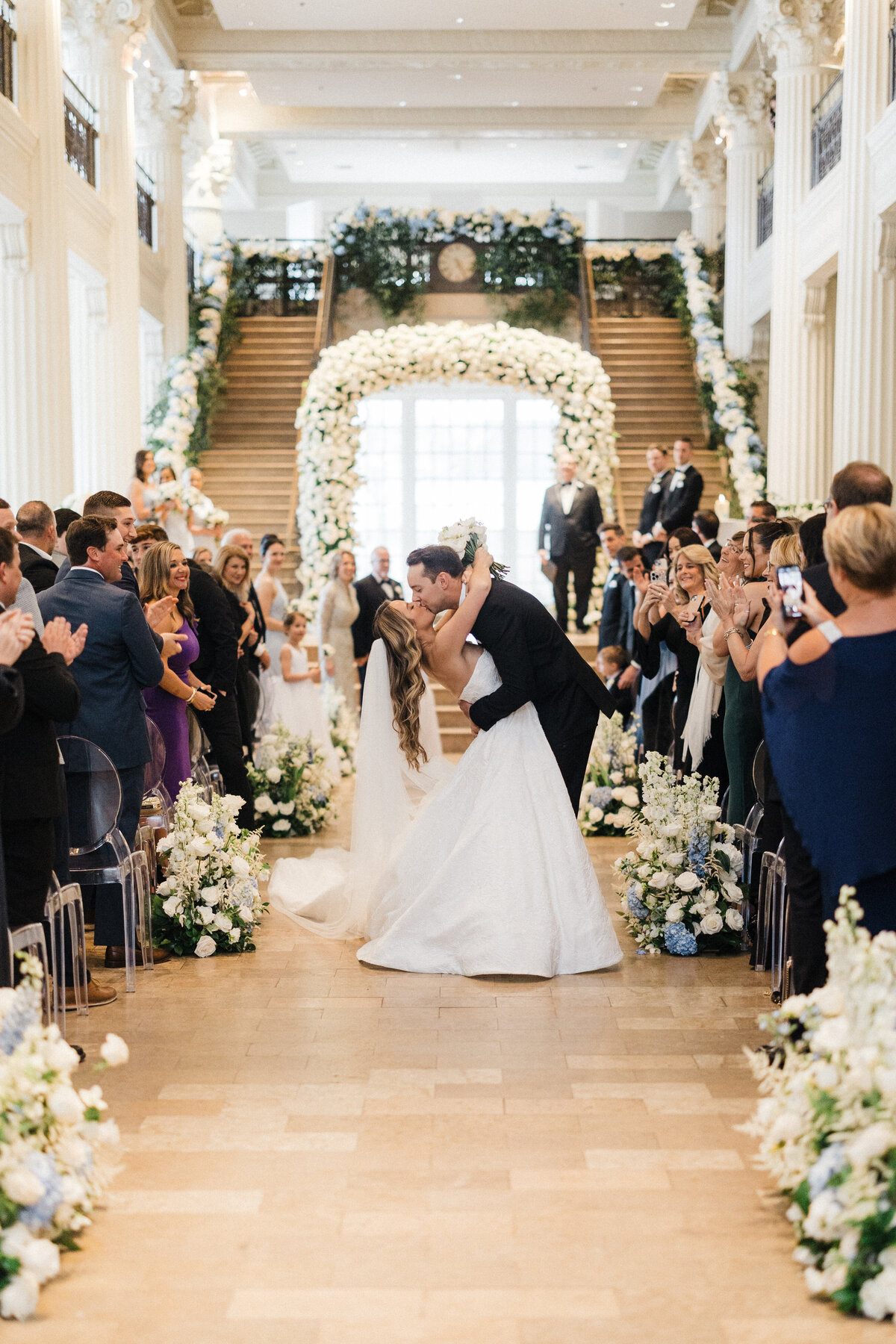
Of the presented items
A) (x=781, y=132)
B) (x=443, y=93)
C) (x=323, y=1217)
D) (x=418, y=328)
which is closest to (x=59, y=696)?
(x=323, y=1217)

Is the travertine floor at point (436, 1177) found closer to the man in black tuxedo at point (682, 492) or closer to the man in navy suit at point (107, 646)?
the man in navy suit at point (107, 646)

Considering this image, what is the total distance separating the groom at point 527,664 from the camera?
5148 millimetres

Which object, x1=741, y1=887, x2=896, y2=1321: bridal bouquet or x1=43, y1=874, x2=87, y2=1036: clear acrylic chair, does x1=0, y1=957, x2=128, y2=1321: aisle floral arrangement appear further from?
x1=741, y1=887, x2=896, y2=1321: bridal bouquet

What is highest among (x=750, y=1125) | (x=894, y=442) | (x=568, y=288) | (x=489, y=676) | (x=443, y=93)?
(x=443, y=93)

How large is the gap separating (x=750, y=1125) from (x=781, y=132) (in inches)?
517

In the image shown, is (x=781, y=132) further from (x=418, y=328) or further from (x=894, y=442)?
(x=894, y=442)

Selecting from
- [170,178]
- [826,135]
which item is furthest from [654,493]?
[170,178]

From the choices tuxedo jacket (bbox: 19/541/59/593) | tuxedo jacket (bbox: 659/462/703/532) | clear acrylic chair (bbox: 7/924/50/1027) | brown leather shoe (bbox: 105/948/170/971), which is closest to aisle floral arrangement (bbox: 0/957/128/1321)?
clear acrylic chair (bbox: 7/924/50/1027)

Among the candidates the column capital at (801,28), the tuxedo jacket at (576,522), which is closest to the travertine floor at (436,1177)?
the tuxedo jacket at (576,522)

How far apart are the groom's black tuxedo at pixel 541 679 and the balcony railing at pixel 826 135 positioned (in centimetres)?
913

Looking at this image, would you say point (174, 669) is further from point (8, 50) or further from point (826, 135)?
point (826, 135)

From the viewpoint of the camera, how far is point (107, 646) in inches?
195

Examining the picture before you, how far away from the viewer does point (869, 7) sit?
991 centimetres

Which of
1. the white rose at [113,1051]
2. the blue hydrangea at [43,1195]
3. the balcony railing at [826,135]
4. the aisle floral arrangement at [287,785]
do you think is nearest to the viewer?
the blue hydrangea at [43,1195]
